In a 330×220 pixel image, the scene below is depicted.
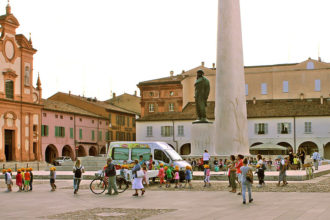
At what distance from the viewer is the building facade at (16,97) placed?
5028 centimetres

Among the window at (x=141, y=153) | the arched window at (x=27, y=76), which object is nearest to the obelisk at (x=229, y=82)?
the window at (x=141, y=153)

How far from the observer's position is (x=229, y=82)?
28141mm

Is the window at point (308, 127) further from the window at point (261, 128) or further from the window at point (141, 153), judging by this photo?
the window at point (141, 153)

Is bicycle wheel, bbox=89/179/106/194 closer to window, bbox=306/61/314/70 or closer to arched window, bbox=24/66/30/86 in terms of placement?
arched window, bbox=24/66/30/86

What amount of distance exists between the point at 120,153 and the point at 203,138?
6.96 m

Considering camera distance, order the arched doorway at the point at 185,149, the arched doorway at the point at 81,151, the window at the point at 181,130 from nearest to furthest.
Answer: the window at the point at 181,130, the arched doorway at the point at 185,149, the arched doorway at the point at 81,151

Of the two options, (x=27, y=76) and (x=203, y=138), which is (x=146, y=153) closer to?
(x=203, y=138)

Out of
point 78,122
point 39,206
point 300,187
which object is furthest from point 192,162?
point 78,122

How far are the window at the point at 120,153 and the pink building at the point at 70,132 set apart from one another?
106ft

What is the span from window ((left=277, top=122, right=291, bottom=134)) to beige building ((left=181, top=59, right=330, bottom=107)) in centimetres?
819

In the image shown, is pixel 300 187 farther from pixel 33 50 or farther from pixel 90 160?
pixel 33 50

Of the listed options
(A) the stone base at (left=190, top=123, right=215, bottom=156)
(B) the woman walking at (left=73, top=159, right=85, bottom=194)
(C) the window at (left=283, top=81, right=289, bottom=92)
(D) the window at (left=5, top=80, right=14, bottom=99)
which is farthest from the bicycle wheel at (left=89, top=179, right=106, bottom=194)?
(C) the window at (left=283, top=81, right=289, bottom=92)

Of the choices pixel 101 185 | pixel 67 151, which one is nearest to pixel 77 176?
pixel 101 185

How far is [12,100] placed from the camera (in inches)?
2002
